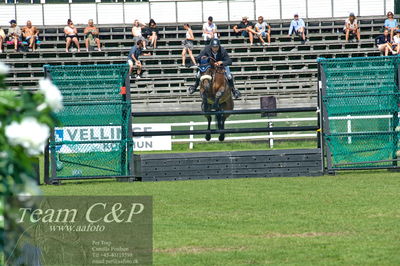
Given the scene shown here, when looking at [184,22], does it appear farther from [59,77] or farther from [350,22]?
[59,77]

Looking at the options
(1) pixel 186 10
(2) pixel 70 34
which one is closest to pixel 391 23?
(1) pixel 186 10

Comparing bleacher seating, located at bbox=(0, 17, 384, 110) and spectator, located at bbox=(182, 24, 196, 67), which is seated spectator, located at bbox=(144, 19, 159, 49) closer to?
bleacher seating, located at bbox=(0, 17, 384, 110)

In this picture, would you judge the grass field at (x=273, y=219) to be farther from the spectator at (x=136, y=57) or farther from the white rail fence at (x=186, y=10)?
the white rail fence at (x=186, y=10)

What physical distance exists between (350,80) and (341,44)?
78.9 ft

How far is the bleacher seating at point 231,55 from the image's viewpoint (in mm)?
39969

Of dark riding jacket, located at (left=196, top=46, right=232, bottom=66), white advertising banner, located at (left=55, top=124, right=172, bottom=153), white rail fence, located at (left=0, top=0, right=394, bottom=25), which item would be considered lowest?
white advertising banner, located at (left=55, top=124, right=172, bottom=153)

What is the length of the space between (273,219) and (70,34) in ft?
102

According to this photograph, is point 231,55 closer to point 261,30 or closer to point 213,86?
point 261,30

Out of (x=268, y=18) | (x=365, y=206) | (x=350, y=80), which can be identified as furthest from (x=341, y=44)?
(x=365, y=206)

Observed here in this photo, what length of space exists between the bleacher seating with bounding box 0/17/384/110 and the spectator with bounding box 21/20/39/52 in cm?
43

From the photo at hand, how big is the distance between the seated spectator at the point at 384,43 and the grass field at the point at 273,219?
21.6m

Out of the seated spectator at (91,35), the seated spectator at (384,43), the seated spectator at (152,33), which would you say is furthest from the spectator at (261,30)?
the seated spectator at (91,35)

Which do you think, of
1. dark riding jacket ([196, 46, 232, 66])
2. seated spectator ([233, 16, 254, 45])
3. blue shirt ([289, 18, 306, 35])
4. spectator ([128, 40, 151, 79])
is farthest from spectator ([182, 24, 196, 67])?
dark riding jacket ([196, 46, 232, 66])

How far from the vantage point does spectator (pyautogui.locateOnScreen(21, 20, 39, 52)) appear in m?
41.1
